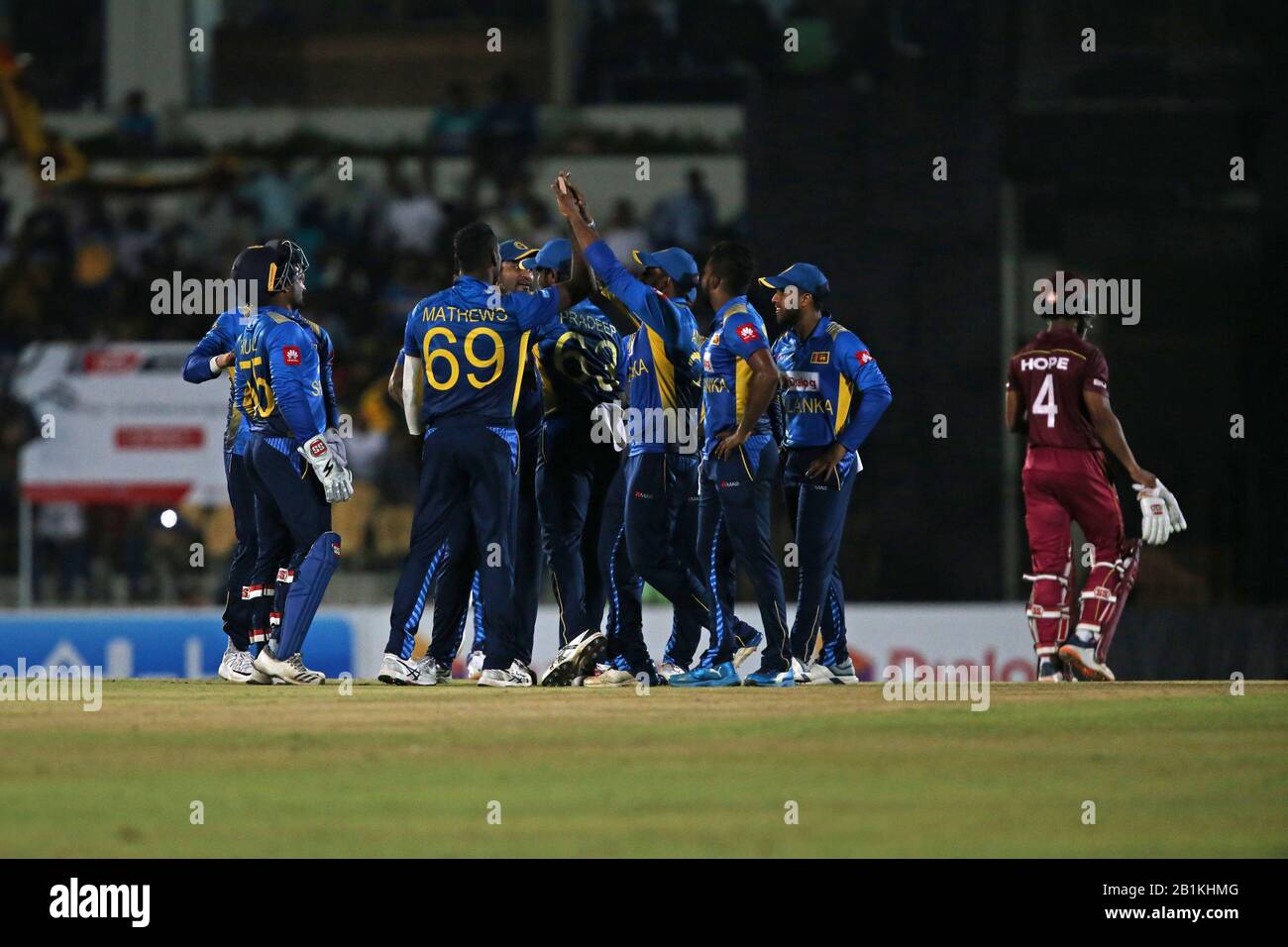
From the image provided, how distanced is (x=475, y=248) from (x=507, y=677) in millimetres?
2048

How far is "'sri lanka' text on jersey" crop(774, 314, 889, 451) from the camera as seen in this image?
11.1 m

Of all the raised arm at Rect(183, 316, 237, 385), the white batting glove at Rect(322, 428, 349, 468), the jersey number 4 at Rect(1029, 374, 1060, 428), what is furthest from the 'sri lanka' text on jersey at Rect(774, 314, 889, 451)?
the raised arm at Rect(183, 316, 237, 385)

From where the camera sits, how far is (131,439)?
1827 centimetres

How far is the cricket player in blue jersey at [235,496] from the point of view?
10.8 metres

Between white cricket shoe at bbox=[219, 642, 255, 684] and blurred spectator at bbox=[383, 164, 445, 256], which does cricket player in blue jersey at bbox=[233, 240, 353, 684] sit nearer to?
white cricket shoe at bbox=[219, 642, 255, 684]

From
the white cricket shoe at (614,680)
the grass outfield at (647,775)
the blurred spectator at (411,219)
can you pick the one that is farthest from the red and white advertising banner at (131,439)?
the grass outfield at (647,775)

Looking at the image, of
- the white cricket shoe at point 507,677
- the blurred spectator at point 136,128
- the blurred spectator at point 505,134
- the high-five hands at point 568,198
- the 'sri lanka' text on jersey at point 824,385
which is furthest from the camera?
the blurred spectator at point 136,128

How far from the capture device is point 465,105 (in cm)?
2242

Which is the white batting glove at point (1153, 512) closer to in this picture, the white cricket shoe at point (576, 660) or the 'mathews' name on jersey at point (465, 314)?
the white cricket shoe at point (576, 660)

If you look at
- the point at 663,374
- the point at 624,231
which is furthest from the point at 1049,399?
the point at 624,231

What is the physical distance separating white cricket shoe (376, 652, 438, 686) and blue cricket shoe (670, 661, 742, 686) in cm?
121

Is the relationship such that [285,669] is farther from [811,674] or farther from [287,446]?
[811,674]

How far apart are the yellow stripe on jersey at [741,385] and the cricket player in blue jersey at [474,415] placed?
3.21ft
